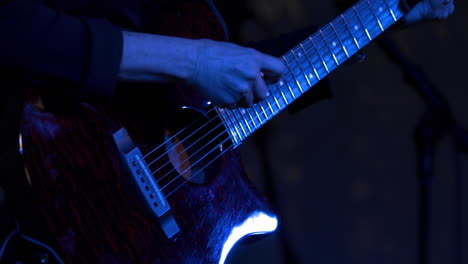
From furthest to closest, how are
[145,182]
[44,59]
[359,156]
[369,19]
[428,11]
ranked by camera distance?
[359,156], [428,11], [369,19], [145,182], [44,59]

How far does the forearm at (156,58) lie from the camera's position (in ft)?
2.10

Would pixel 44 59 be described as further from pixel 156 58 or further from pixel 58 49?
pixel 156 58

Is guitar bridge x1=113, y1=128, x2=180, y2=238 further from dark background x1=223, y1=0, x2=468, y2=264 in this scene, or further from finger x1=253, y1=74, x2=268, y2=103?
dark background x1=223, y1=0, x2=468, y2=264

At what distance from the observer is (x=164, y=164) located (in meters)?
0.76

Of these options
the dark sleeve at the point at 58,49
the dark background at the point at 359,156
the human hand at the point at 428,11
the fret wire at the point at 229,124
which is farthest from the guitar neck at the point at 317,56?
the dark background at the point at 359,156

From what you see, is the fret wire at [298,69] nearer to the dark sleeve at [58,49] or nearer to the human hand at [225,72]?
the human hand at [225,72]

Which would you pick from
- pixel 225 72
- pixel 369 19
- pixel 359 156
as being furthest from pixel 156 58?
pixel 359 156

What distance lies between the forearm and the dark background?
923 mm

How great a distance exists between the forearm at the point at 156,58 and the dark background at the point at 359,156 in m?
0.92

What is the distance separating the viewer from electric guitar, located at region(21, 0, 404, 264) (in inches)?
25.1

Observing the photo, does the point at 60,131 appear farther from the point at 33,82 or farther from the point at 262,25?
the point at 262,25

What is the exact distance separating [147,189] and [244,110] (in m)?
0.25

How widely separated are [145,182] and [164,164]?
0.17 feet

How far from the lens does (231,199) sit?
835 millimetres
